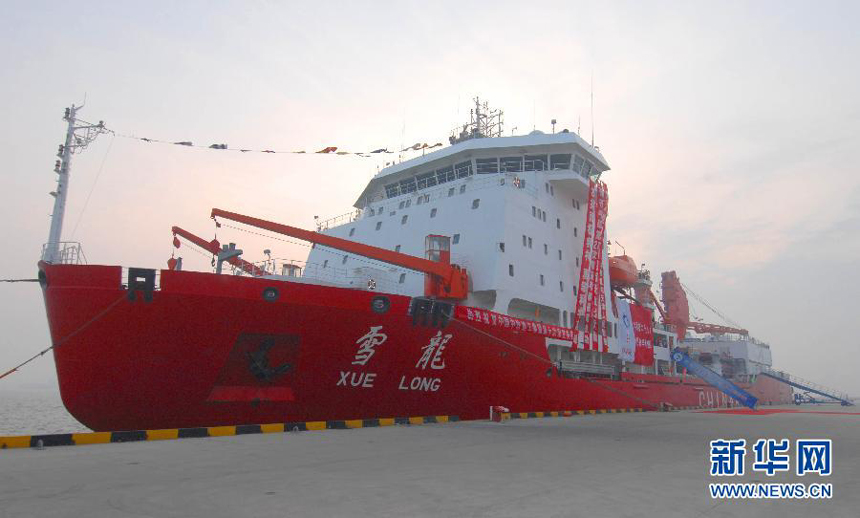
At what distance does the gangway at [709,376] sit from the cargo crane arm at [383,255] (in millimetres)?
16783

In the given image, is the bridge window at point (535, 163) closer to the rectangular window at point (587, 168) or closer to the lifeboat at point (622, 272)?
the rectangular window at point (587, 168)

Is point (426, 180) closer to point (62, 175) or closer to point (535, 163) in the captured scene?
point (535, 163)

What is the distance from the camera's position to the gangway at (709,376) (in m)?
28.1

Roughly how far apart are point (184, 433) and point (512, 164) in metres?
14.3

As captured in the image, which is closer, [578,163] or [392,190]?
[578,163]

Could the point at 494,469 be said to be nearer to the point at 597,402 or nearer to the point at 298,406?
the point at 298,406

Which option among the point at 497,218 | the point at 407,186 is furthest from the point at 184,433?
the point at 407,186

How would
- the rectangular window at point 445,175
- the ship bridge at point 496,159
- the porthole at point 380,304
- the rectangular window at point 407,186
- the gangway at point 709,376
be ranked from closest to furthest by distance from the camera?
the porthole at point 380,304 < the ship bridge at point 496,159 < the rectangular window at point 445,175 < the rectangular window at point 407,186 < the gangway at point 709,376

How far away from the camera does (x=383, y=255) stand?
47.1ft

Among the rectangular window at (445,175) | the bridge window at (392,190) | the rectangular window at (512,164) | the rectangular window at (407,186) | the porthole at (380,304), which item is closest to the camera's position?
the porthole at (380,304)

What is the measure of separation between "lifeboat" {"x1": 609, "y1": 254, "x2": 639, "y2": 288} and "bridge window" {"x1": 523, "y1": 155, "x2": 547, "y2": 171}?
718 cm

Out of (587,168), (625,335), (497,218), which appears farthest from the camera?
(625,335)

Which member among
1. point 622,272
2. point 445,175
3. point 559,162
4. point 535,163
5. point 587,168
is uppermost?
point 587,168

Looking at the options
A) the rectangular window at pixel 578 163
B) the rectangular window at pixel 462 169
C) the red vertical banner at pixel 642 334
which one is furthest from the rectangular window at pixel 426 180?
the red vertical banner at pixel 642 334
